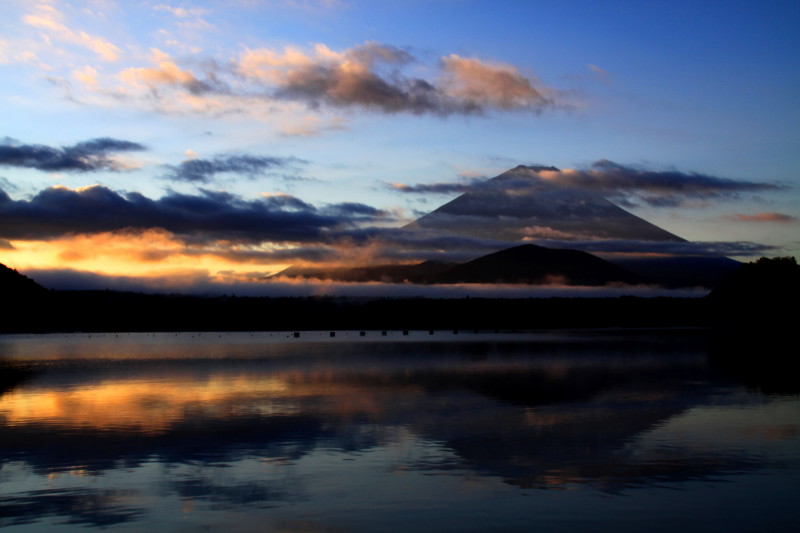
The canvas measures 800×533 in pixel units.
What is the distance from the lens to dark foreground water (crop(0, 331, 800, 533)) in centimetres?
2031

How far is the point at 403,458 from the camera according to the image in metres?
27.9

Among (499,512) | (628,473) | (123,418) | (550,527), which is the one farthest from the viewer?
(123,418)

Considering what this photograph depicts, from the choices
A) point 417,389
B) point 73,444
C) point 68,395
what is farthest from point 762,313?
point 73,444

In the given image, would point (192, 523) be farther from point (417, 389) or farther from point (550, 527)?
point (417, 389)

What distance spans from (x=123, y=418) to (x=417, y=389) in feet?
67.1

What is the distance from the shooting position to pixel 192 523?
781 inches

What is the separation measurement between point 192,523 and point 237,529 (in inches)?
51.1

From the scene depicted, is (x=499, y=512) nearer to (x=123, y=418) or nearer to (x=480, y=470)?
(x=480, y=470)

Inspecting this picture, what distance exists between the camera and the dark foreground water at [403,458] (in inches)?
800

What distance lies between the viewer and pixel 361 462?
27.3 meters

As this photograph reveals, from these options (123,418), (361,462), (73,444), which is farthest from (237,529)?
(123,418)

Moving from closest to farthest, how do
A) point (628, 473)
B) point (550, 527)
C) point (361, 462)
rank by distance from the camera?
1. point (550, 527)
2. point (628, 473)
3. point (361, 462)

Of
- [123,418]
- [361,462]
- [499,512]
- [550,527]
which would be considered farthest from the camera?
[123,418]

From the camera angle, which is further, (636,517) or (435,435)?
(435,435)
